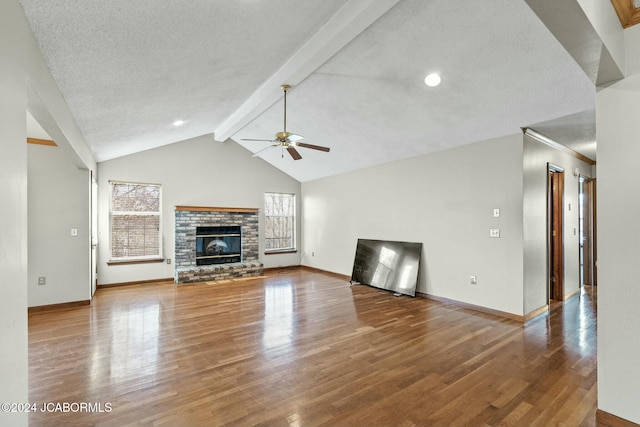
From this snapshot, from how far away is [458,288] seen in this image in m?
4.78

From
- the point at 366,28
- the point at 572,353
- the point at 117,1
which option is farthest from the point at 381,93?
the point at 572,353

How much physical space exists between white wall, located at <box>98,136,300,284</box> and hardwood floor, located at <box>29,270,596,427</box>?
1917 mm

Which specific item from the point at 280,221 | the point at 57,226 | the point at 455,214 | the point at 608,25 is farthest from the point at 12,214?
the point at 280,221

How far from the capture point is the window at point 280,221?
826 cm

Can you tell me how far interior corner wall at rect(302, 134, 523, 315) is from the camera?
13.7 ft

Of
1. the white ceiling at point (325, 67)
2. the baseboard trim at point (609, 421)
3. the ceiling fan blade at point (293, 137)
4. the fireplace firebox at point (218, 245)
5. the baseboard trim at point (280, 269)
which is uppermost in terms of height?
the white ceiling at point (325, 67)

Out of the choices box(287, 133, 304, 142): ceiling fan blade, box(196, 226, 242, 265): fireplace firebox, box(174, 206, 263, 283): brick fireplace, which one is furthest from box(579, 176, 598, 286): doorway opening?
box(196, 226, 242, 265): fireplace firebox

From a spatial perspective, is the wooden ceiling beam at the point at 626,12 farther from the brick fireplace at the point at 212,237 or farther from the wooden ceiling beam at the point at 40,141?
the brick fireplace at the point at 212,237

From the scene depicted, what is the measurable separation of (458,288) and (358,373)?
281 cm

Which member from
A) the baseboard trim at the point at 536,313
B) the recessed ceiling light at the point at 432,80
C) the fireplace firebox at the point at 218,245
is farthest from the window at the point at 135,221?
the baseboard trim at the point at 536,313

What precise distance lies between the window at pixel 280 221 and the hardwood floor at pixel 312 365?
3.62 meters

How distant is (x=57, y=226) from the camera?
4691 mm

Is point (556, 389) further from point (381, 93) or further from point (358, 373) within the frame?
point (381, 93)

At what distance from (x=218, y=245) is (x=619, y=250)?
22.9 ft
